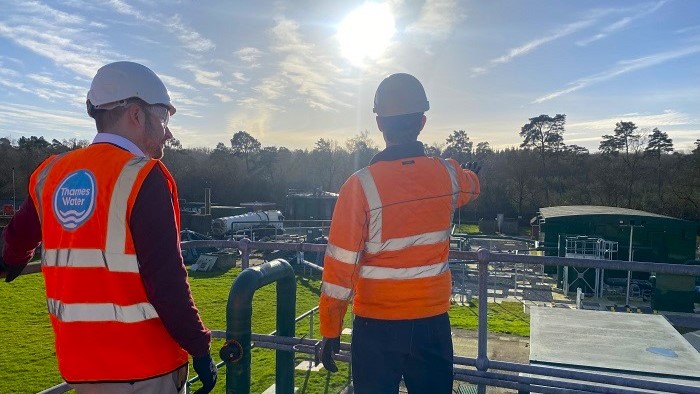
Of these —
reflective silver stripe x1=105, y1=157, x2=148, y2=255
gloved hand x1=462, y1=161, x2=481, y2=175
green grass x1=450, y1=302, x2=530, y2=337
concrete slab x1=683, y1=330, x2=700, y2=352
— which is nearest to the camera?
reflective silver stripe x1=105, y1=157, x2=148, y2=255

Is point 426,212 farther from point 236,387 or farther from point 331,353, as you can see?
point 236,387

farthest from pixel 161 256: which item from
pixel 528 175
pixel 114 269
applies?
pixel 528 175

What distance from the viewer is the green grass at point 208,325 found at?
26.8 feet

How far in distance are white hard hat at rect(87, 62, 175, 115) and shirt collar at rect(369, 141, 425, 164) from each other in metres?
1.08

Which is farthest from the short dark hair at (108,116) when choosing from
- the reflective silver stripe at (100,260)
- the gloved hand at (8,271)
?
the gloved hand at (8,271)

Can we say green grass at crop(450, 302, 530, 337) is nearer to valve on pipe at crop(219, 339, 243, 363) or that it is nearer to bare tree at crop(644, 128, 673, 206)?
valve on pipe at crop(219, 339, 243, 363)

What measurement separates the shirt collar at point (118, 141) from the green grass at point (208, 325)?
9.91 feet

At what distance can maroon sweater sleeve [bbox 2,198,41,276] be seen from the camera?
2.15 metres

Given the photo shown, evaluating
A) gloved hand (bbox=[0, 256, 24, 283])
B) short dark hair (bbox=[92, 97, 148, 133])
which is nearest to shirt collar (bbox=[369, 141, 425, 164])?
short dark hair (bbox=[92, 97, 148, 133])

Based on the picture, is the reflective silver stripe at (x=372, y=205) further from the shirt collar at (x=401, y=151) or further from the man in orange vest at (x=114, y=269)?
the man in orange vest at (x=114, y=269)

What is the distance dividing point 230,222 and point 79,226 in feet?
88.1

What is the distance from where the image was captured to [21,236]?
218cm

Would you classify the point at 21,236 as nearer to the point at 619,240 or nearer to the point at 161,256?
the point at 161,256

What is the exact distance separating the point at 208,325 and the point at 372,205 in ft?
Result: 34.6
